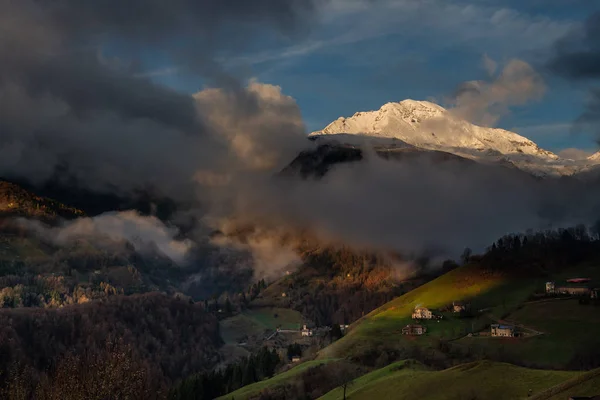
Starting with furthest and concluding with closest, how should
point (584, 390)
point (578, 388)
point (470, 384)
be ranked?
point (470, 384) < point (578, 388) < point (584, 390)

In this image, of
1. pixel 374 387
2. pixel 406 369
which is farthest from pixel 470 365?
pixel 406 369

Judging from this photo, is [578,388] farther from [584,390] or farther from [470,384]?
[470,384]

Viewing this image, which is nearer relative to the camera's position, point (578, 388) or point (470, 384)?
point (578, 388)

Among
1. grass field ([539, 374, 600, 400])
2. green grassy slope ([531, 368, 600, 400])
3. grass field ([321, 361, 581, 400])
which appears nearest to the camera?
grass field ([539, 374, 600, 400])

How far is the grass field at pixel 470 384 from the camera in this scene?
5349 inches

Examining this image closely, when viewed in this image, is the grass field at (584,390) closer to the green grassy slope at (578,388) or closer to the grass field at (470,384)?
the green grassy slope at (578,388)

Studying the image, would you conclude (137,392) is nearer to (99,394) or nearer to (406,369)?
(99,394)

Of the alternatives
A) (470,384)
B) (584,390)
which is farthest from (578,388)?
(470,384)

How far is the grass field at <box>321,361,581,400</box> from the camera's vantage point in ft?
446

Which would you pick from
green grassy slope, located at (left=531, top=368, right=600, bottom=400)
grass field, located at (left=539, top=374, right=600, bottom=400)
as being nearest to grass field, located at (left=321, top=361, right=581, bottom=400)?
green grassy slope, located at (left=531, top=368, right=600, bottom=400)

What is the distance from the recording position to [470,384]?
144 metres

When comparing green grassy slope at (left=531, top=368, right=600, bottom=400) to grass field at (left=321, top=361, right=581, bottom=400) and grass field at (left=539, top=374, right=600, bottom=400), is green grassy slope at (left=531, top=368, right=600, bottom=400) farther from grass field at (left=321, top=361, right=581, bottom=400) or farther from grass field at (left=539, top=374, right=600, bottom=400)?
grass field at (left=321, top=361, right=581, bottom=400)

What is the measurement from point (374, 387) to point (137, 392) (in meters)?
59.2

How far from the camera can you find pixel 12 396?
130 meters
